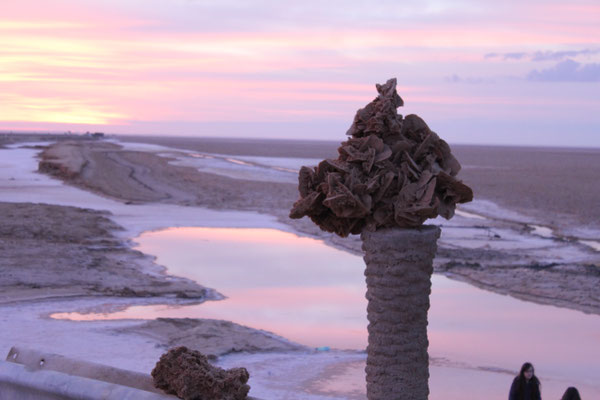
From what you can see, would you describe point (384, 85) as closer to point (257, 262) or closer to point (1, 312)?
point (1, 312)

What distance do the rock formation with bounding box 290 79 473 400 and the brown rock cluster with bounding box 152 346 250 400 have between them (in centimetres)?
111

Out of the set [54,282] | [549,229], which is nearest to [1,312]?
[54,282]

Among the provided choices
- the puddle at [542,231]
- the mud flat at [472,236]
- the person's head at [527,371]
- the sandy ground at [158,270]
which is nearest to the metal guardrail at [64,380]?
the sandy ground at [158,270]

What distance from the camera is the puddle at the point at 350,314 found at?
12953 millimetres

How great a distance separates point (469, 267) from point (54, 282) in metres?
9.70

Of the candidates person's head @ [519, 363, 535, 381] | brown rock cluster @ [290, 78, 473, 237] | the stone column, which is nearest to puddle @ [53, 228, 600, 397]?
person's head @ [519, 363, 535, 381]

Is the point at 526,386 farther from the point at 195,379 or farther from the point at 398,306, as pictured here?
the point at 195,379

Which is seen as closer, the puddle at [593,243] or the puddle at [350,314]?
the puddle at [350,314]

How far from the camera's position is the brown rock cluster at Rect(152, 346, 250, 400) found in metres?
6.51

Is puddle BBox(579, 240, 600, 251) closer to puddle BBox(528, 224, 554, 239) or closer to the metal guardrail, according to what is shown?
puddle BBox(528, 224, 554, 239)

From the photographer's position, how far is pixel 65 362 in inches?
290

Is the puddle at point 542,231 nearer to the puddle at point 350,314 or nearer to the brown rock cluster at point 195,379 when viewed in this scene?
the puddle at point 350,314

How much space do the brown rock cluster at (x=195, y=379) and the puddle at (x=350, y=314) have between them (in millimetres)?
4258

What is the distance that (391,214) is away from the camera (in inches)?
239
